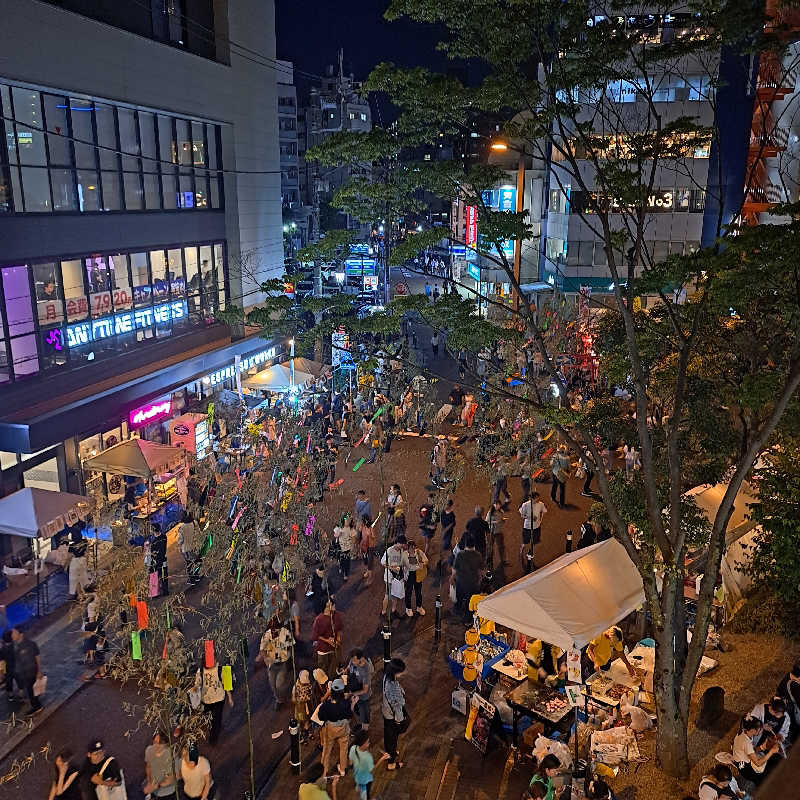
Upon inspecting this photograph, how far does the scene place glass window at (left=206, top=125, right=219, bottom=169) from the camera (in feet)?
75.6

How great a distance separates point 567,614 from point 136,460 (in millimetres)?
10343

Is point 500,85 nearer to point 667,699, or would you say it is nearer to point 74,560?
point 667,699

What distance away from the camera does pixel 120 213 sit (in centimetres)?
1872

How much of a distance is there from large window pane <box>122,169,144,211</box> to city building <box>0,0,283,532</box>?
0.17ft

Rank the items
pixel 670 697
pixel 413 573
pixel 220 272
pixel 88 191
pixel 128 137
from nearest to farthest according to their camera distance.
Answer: pixel 670 697
pixel 413 573
pixel 88 191
pixel 128 137
pixel 220 272

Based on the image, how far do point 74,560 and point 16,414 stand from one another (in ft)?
15.5

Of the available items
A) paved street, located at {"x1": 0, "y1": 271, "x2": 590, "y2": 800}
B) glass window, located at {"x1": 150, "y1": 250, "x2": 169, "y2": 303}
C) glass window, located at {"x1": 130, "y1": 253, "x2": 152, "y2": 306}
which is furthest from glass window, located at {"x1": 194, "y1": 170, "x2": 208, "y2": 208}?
paved street, located at {"x1": 0, "y1": 271, "x2": 590, "y2": 800}

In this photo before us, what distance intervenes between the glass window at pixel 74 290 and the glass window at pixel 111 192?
196 centimetres

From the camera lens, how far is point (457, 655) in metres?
10.6

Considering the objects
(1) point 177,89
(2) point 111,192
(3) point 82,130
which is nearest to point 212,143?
(1) point 177,89

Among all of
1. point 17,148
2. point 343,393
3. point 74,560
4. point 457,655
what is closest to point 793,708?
point 457,655

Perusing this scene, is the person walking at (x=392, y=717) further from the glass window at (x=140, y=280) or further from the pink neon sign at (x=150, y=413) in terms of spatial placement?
the glass window at (x=140, y=280)

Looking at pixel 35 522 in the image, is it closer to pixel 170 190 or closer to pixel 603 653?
pixel 603 653

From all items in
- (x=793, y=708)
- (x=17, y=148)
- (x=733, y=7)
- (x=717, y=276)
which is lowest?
(x=793, y=708)
